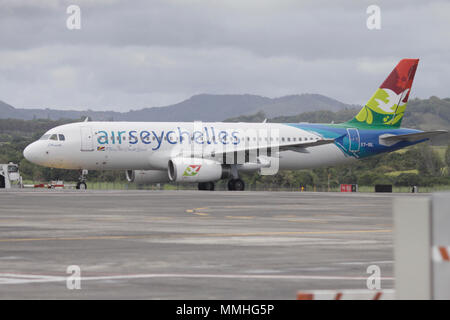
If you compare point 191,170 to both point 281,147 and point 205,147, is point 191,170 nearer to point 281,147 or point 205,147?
point 205,147

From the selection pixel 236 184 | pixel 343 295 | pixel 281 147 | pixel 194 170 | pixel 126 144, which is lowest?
pixel 343 295

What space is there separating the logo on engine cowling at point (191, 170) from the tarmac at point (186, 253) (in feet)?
75.7

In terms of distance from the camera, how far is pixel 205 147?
5816 centimetres

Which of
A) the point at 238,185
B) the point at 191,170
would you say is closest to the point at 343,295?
the point at 191,170

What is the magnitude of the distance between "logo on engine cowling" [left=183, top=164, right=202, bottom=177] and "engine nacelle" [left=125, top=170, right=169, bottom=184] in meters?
4.98

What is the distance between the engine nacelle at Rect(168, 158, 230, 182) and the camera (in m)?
54.9

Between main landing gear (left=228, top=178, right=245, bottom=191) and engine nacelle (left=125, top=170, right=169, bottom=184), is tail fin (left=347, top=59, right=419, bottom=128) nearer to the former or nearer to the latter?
main landing gear (left=228, top=178, right=245, bottom=191)

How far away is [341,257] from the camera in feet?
54.0

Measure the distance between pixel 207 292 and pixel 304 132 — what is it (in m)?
51.4

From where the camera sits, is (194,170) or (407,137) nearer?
(194,170)

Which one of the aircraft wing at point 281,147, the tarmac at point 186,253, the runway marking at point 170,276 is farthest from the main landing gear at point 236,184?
the runway marking at point 170,276

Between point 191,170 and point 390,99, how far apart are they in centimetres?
1820
